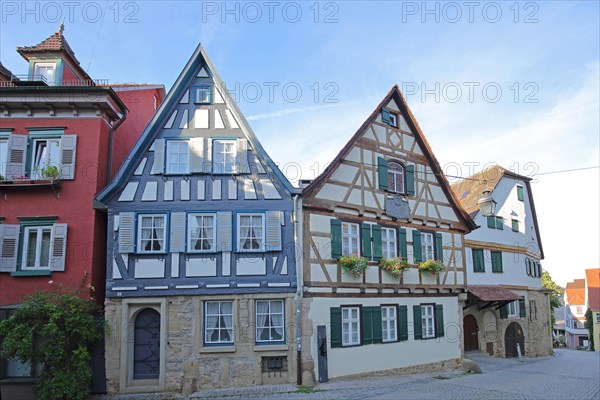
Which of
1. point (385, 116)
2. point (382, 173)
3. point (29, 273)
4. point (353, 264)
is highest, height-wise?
point (385, 116)

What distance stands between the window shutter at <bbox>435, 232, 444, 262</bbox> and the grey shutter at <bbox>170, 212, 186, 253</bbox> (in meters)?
9.23

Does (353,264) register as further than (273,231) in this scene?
Yes

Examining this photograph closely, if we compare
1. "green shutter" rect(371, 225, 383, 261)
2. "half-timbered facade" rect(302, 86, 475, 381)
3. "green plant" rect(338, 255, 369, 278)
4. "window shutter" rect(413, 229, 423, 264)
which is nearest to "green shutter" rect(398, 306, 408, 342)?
"half-timbered facade" rect(302, 86, 475, 381)

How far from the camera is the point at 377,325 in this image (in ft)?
52.5

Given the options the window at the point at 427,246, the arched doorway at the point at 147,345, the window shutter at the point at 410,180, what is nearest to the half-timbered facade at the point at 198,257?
the arched doorway at the point at 147,345

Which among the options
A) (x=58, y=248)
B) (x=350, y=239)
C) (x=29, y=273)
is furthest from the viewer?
(x=350, y=239)

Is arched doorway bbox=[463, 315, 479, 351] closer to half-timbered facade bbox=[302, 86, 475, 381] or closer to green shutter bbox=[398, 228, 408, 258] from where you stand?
half-timbered facade bbox=[302, 86, 475, 381]

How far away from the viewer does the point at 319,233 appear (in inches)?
595

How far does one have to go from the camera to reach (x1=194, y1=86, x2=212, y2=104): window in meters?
15.2

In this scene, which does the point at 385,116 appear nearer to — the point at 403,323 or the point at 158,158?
the point at 403,323

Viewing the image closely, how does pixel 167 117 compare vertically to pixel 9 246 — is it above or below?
above

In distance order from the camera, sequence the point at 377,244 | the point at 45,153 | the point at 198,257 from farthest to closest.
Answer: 1. the point at 377,244
2. the point at 45,153
3. the point at 198,257

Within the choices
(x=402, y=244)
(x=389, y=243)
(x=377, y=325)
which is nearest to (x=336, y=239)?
(x=389, y=243)

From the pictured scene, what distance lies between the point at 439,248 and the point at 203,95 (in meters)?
9.91
